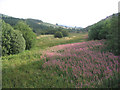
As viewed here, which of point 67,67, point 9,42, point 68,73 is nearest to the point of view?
point 68,73

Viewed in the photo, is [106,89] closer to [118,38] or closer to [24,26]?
[118,38]

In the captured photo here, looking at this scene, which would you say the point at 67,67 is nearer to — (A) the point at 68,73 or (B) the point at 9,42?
(A) the point at 68,73

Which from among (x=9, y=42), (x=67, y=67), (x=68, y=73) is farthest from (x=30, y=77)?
(x=9, y=42)

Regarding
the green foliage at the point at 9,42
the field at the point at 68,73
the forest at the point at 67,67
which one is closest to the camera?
the field at the point at 68,73

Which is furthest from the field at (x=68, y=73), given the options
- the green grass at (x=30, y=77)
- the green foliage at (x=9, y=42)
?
the green foliage at (x=9, y=42)

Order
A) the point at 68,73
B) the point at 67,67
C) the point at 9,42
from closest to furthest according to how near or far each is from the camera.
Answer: the point at 68,73 → the point at 67,67 → the point at 9,42

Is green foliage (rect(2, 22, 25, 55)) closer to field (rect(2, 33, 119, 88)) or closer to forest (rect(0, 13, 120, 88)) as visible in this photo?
forest (rect(0, 13, 120, 88))

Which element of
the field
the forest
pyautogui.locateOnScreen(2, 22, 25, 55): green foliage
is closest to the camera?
the field

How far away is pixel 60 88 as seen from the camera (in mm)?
3756

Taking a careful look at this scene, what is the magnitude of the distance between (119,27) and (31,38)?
15.8 metres

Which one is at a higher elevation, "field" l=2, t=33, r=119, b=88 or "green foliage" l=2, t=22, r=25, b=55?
"green foliage" l=2, t=22, r=25, b=55

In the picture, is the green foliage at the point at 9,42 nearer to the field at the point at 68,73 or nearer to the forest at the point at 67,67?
the forest at the point at 67,67

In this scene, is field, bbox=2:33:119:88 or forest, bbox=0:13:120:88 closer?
field, bbox=2:33:119:88

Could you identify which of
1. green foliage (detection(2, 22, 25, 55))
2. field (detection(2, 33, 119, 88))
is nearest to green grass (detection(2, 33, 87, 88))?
field (detection(2, 33, 119, 88))
